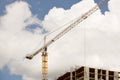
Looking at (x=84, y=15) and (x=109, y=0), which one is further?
(x=84, y=15)

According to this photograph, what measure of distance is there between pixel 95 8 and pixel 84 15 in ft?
21.7

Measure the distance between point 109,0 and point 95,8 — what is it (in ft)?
57.7

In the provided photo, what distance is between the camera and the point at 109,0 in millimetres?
178125

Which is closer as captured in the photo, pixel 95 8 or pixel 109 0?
pixel 109 0

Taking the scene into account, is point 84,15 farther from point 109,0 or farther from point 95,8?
point 109,0

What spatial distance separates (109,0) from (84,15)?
22005 mm

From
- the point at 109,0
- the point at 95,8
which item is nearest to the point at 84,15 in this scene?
the point at 95,8

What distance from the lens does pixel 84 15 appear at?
19675 centimetres
